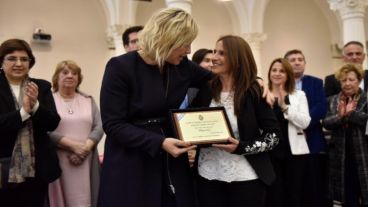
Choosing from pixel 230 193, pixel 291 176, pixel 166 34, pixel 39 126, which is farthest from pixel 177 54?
pixel 291 176

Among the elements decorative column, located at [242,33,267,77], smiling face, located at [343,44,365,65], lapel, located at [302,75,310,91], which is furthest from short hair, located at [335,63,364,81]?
decorative column, located at [242,33,267,77]

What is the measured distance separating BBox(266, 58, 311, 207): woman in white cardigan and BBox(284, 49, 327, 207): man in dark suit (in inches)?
6.4

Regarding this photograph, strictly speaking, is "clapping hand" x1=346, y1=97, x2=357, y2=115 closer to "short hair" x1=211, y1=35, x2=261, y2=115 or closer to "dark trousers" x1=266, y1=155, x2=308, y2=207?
"dark trousers" x1=266, y1=155, x2=308, y2=207

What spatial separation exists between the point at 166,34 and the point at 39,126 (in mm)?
1505

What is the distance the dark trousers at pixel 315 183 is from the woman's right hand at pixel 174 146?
2.43 meters

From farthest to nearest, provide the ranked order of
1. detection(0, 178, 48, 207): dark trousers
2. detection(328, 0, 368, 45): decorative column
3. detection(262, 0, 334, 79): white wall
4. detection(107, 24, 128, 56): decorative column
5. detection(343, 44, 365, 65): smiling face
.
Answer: detection(262, 0, 334, 79): white wall
detection(107, 24, 128, 56): decorative column
detection(328, 0, 368, 45): decorative column
detection(343, 44, 365, 65): smiling face
detection(0, 178, 48, 207): dark trousers

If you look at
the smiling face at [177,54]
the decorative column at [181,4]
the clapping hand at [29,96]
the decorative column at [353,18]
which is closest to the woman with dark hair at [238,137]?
the smiling face at [177,54]

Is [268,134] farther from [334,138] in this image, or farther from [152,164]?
[334,138]

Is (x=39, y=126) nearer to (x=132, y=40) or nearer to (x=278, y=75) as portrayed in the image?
(x=132, y=40)

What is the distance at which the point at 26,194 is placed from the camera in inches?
117

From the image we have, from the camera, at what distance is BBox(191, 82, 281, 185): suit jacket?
2305mm

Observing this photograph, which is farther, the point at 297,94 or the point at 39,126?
the point at 297,94

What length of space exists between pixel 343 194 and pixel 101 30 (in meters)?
8.67

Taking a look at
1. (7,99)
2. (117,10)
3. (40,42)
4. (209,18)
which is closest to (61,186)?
(7,99)
